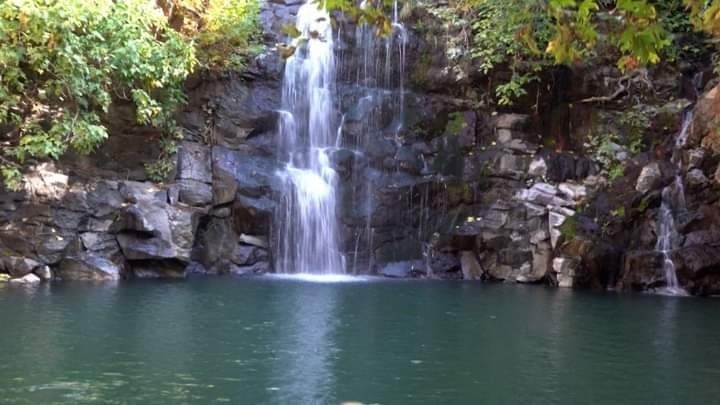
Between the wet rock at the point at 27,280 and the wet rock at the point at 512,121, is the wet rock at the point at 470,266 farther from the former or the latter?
the wet rock at the point at 27,280

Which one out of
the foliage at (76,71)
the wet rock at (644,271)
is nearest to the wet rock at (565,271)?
the wet rock at (644,271)

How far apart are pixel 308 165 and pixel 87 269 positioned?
22.4 feet

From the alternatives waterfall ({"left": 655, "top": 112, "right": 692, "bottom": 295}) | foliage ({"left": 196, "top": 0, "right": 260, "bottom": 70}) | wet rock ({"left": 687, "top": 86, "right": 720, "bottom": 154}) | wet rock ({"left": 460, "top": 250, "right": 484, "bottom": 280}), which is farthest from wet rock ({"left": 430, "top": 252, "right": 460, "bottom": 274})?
foliage ({"left": 196, "top": 0, "right": 260, "bottom": 70})

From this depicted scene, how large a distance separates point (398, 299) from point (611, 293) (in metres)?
5.45

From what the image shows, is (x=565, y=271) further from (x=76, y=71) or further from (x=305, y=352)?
(x=76, y=71)

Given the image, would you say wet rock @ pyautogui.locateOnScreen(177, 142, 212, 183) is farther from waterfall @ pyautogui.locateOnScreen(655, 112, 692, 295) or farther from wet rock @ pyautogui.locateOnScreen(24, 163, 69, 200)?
waterfall @ pyautogui.locateOnScreen(655, 112, 692, 295)

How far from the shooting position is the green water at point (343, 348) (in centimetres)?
709

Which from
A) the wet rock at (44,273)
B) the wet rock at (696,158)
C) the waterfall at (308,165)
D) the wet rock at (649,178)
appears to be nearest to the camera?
the wet rock at (44,273)

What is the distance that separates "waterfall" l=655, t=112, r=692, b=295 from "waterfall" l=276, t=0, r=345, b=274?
8.00m

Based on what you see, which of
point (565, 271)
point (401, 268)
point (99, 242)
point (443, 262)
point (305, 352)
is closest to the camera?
point (305, 352)

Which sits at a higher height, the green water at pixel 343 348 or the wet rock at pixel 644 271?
the wet rock at pixel 644 271

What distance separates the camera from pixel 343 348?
30.2 ft

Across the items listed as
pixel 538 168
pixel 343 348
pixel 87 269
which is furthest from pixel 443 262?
pixel 343 348

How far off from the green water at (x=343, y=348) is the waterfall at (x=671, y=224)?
2.13 meters
